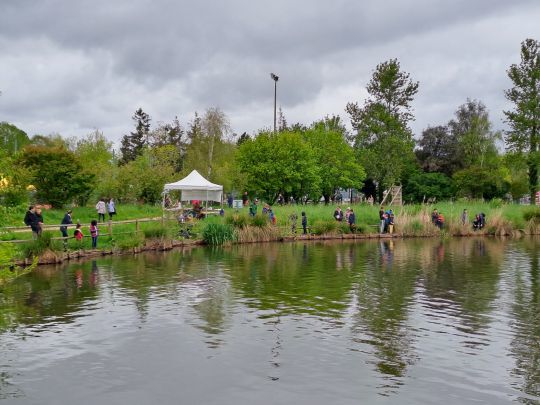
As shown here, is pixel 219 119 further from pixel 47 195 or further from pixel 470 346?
pixel 470 346

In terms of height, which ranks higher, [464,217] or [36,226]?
[464,217]

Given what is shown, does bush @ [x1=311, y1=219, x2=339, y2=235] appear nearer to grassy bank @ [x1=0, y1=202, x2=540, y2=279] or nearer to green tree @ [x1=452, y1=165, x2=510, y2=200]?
grassy bank @ [x1=0, y1=202, x2=540, y2=279]

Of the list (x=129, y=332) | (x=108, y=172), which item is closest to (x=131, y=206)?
(x=108, y=172)

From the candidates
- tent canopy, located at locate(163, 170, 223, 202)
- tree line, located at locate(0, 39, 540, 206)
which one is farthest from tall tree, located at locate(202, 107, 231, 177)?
tent canopy, located at locate(163, 170, 223, 202)

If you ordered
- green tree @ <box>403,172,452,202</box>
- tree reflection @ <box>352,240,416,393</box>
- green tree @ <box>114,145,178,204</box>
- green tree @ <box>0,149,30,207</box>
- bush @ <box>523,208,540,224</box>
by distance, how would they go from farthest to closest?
green tree @ <box>403,172,452,202</box> < green tree @ <box>114,145,178,204</box> < bush @ <box>523,208,540,224</box> < green tree @ <box>0,149,30,207</box> < tree reflection @ <box>352,240,416,393</box>

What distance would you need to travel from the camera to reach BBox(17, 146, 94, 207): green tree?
3544 cm

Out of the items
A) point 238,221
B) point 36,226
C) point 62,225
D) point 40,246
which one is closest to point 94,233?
point 62,225

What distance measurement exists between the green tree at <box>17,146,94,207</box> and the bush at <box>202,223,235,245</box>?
33.1 feet

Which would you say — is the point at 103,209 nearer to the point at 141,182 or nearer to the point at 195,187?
the point at 195,187

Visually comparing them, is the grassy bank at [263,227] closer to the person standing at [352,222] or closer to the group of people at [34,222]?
the person standing at [352,222]

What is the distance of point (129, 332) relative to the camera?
485 inches

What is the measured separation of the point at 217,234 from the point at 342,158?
92.0 feet

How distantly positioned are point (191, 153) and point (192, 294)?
50.4 meters

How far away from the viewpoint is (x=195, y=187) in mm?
38406
